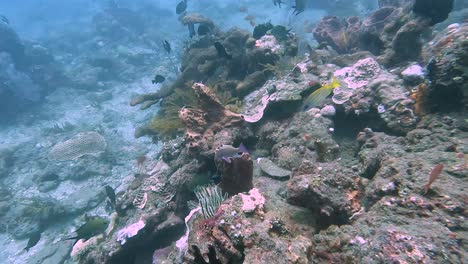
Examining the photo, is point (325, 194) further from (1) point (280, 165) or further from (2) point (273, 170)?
(1) point (280, 165)

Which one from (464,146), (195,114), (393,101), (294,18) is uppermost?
(294,18)

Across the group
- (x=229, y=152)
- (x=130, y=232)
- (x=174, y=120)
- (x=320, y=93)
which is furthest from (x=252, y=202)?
(x=174, y=120)

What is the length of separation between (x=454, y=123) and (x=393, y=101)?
104 centimetres

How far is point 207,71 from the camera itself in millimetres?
8898

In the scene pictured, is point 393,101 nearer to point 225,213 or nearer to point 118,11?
point 225,213

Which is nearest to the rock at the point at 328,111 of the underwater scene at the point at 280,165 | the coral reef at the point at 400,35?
the underwater scene at the point at 280,165

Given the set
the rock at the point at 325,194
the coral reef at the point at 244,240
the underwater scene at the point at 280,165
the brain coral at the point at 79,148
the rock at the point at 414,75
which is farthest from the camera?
the brain coral at the point at 79,148

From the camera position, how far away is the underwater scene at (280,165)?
2.62 metres

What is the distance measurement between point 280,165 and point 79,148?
10085 mm

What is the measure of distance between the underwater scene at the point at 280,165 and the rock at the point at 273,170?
34 mm

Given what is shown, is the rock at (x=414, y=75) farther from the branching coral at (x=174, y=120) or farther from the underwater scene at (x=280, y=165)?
the branching coral at (x=174, y=120)

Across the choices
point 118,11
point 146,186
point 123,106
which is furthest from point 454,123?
point 118,11

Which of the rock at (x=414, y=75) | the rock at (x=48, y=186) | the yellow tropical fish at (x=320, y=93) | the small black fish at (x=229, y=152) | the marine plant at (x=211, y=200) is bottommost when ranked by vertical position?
the rock at (x=48, y=186)

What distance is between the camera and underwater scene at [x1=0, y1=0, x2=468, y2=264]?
2.62 metres
